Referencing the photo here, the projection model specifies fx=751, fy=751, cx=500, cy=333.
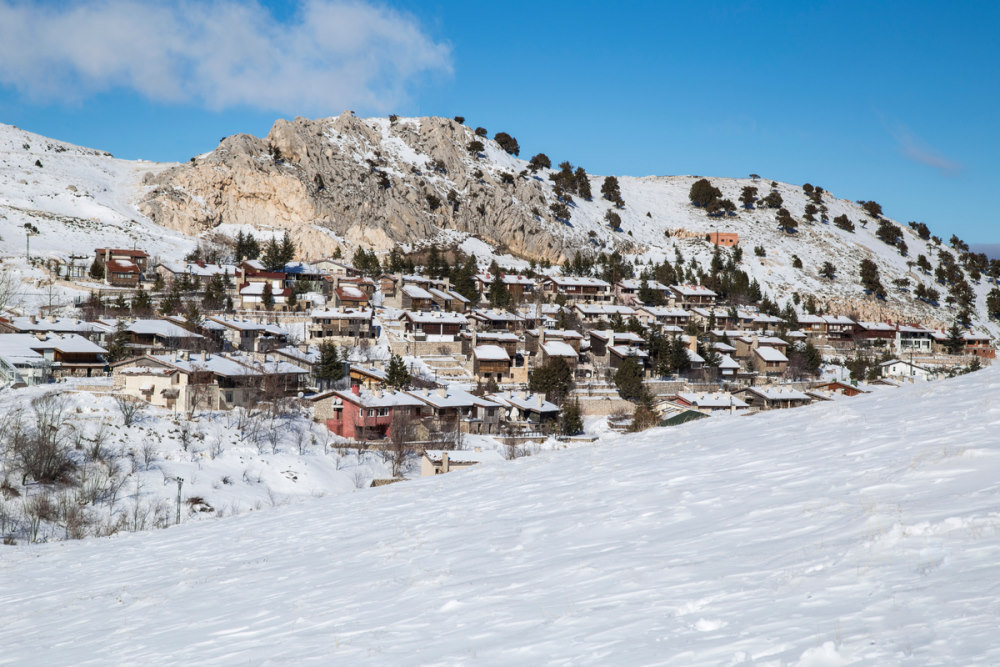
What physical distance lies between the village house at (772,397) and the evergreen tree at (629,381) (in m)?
8.91

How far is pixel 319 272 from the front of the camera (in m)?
93.8

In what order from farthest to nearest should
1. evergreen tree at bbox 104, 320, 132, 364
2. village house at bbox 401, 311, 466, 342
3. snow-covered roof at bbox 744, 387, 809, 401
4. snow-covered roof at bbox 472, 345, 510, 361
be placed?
1. village house at bbox 401, 311, 466, 342
2. snow-covered roof at bbox 472, 345, 510, 361
3. snow-covered roof at bbox 744, 387, 809, 401
4. evergreen tree at bbox 104, 320, 132, 364

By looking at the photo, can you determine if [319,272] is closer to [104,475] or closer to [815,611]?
[104,475]

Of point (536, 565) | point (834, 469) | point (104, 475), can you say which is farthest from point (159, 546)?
point (104, 475)

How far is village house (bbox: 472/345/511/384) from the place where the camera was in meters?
66.9

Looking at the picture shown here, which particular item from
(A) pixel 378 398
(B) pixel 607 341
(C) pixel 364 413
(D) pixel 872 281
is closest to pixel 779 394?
Result: (B) pixel 607 341

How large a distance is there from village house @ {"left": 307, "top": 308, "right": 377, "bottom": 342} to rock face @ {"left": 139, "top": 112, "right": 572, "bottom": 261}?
46.3 m

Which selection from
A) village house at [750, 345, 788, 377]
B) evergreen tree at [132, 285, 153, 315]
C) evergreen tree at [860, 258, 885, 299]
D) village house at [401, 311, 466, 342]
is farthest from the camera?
evergreen tree at [860, 258, 885, 299]

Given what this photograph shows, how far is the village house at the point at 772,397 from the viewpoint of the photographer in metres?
61.3

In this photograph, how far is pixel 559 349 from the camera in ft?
228

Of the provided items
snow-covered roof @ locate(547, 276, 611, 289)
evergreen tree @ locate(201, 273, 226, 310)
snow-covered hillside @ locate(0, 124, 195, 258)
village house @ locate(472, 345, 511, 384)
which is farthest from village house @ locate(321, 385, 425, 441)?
snow-covered hillside @ locate(0, 124, 195, 258)

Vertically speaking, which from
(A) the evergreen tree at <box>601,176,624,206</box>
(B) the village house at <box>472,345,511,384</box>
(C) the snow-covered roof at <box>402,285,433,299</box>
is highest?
(A) the evergreen tree at <box>601,176,624,206</box>

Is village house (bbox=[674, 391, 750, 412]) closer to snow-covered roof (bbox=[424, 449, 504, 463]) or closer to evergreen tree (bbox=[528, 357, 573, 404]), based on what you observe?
evergreen tree (bbox=[528, 357, 573, 404])

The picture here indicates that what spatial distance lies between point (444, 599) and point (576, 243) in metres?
129
